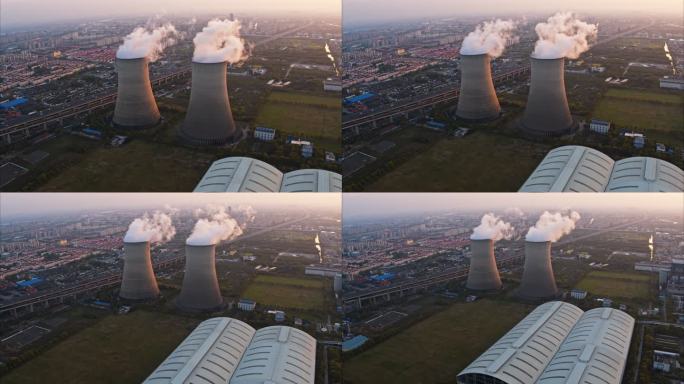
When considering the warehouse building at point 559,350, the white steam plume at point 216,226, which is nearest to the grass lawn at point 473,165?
the warehouse building at point 559,350

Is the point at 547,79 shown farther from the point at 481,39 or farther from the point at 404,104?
the point at 404,104

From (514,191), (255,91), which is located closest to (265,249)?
(255,91)

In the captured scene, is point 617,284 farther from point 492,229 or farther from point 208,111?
point 208,111

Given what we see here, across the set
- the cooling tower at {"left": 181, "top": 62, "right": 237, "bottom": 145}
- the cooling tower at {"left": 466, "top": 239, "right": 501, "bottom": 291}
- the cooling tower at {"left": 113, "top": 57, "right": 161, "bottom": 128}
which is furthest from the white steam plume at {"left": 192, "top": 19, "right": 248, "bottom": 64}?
the cooling tower at {"left": 466, "top": 239, "right": 501, "bottom": 291}

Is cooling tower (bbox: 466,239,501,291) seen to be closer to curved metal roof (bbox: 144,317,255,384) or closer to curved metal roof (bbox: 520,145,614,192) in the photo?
curved metal roof (bbox: 520,145,614,192)

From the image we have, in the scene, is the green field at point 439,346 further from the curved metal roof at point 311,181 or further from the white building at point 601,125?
the white building at point 601,125

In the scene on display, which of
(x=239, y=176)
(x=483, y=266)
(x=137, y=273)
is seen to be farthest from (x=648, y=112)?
(x=137, y=273)

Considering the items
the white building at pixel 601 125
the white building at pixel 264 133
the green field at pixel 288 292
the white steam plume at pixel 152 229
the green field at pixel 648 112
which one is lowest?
the green field at pixel 288 292
